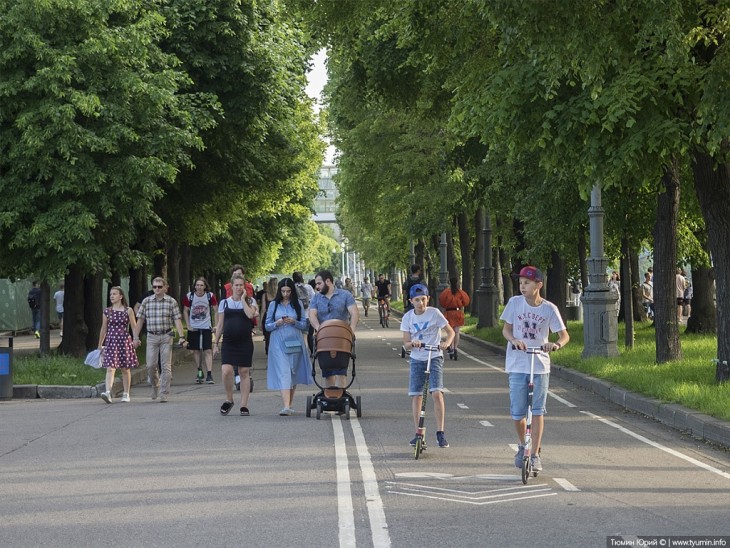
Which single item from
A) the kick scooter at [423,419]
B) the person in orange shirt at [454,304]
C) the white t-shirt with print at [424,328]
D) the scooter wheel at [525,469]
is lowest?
the scooter wheel at [525,469]

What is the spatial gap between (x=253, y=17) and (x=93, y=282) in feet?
23.6

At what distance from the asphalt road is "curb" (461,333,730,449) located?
0.63ft

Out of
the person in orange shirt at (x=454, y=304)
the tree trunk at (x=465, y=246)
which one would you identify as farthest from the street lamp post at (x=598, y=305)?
the tree trunk at (x=465, y=246)

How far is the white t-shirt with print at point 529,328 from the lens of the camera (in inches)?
407

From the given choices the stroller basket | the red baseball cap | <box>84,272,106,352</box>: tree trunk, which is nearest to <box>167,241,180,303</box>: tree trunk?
<box>84,272,106,352</box>: tree trunk

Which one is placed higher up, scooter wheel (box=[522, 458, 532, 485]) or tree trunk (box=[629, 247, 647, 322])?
tree trunk (box=[629, 247, 647, 322])

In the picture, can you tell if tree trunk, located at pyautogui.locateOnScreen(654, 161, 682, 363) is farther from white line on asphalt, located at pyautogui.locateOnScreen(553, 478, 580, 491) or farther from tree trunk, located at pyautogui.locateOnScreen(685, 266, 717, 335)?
white line on asphalt, located at pyautogui.locateOnScreen(553, 478, 580, 491)

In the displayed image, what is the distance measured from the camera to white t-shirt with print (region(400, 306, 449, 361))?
1205 centimetres

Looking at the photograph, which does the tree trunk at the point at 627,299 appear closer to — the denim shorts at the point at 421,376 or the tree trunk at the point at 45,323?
the tree trunk at the point at 45,323

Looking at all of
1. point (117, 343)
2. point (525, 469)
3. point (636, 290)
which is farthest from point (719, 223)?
point (636, 290)

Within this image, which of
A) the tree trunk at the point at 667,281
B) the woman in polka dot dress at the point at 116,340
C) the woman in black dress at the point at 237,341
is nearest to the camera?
the woman in black dress at the point at 237,341

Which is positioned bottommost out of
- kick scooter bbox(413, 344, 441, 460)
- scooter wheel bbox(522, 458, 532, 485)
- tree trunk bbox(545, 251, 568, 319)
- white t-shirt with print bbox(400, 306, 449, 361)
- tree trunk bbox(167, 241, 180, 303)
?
scooter wheel bbox(522, 458, 532, 485)

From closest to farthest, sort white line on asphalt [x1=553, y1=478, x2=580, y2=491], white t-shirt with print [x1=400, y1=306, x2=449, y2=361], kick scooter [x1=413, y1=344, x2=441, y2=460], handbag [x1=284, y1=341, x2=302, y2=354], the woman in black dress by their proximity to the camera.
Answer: white line on asphalt [x1=553, y1=478, x2=580, y2=491] < kick scooter [x1=413, y1=344, x2=441, y2=460] < white t-shirt with print [x1=400, y1=306, x2=449, y2=361] < handbag [x1=284, y1=341, x2=302, y2=354] < the woman in black dress

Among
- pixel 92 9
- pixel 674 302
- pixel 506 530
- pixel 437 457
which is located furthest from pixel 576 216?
pixel 506 530
